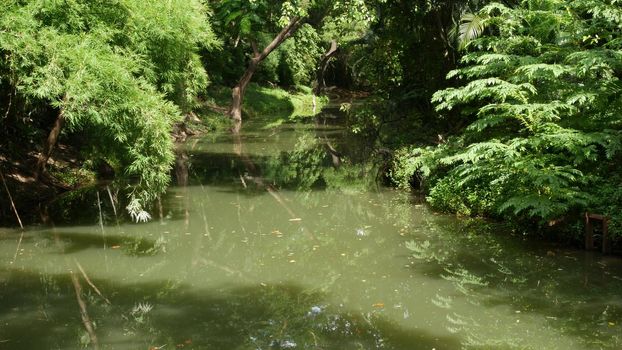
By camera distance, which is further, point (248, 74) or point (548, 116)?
point (248, 74)

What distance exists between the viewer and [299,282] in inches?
319

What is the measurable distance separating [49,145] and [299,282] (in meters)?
7.14

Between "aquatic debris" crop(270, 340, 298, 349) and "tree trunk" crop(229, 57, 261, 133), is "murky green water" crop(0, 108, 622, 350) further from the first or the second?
"tree trunk" crop(229, 57, 261, 133)

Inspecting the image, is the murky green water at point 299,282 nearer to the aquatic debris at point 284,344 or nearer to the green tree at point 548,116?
the aquatic debris at point 284,344

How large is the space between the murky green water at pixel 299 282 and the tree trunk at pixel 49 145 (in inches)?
52.5

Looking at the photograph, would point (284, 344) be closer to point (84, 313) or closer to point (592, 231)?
point (84, 313)

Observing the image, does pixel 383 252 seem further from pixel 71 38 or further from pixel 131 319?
pixel 71 38

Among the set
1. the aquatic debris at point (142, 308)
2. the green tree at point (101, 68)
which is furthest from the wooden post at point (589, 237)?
the green tree at point (101, 68)

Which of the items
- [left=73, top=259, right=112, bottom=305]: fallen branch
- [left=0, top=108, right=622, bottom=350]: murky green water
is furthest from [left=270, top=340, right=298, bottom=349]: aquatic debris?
[left=73, top=259, right=112, bottom=305]: fallen branch

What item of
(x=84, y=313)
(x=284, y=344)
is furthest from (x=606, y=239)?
(x=84, y=313)

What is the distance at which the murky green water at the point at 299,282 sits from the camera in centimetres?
636

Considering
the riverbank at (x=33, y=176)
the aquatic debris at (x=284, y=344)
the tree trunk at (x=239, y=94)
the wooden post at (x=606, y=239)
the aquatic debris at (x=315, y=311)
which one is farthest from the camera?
the tree trunk at (x=239, y=94)

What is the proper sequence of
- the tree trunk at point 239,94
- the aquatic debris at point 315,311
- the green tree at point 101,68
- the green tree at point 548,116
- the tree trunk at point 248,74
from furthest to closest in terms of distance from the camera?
the tree trunk at point 239,94 < the tree trunk at point 248,74 < the green tree at point 101,68 < the green tree at point 548,116 < the aquatic debris at point 315,311

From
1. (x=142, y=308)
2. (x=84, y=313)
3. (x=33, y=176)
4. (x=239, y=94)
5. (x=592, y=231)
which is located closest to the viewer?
(x=84, y=313)
